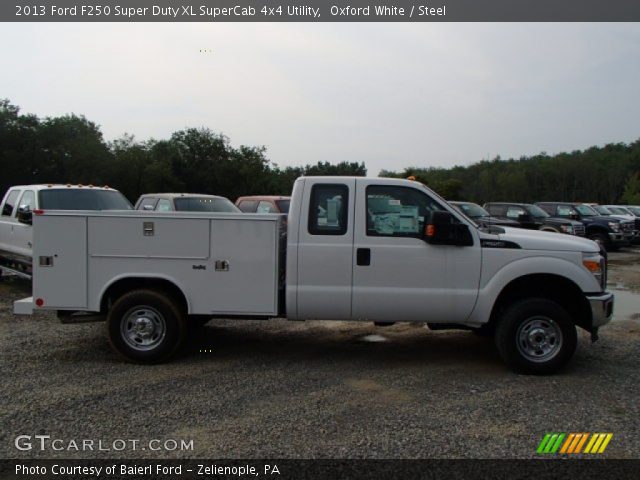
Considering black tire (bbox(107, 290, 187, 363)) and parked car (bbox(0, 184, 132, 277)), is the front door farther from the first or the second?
parked car (bbox(0, 184, 132, 277))

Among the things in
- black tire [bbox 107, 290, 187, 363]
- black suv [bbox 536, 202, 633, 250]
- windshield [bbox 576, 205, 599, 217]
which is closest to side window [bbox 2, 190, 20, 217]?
black tire [bbox 107, 290, 187, 363]

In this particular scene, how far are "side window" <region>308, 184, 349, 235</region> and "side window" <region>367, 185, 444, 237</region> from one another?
0.26 meters

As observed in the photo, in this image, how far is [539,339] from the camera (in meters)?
5.80

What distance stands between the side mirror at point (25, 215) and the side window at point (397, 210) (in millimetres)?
6411

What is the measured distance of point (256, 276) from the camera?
589 cm

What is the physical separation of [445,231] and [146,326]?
132 inches

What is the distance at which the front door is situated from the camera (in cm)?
580

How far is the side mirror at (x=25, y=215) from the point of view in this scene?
9.48 m

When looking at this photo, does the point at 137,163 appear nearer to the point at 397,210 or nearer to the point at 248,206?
the point at 248,206

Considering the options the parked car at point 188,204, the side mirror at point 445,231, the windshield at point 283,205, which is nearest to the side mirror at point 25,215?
the parked car at point 188,204

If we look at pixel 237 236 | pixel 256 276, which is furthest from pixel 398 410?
pixel 237 236

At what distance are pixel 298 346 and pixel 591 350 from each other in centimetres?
362

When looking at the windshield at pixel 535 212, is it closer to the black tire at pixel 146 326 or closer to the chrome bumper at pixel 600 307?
the chrome bumper at pixel 600 307

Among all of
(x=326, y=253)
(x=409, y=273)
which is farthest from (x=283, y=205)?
(x=409, y=273)
